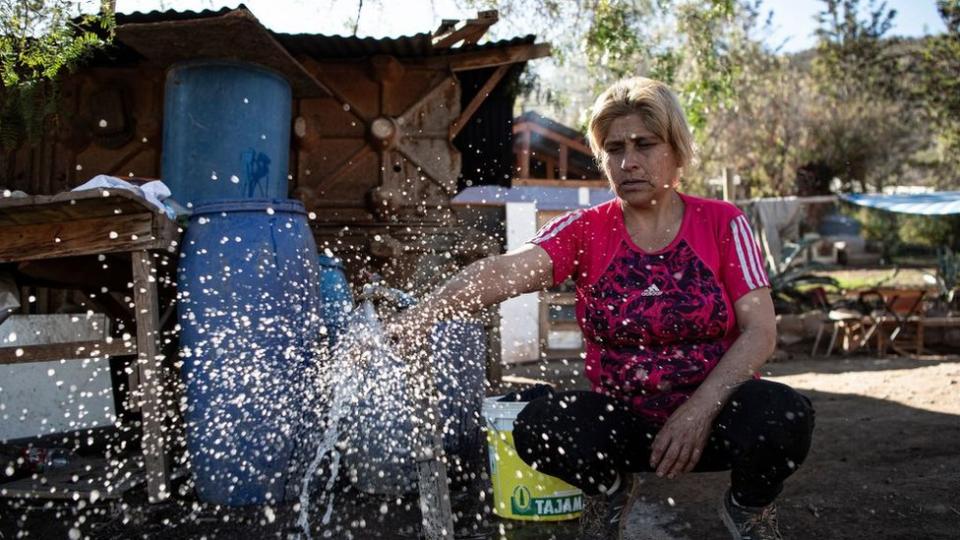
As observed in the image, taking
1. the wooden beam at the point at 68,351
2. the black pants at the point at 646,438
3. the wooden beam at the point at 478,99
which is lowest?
the black pants at the point at 646,438

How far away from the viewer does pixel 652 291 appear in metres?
2.36

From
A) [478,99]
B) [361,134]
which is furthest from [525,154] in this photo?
[361,134]

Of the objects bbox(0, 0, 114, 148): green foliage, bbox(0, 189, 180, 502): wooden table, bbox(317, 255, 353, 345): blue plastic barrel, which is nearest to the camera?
bbox(0, 189, 180, 502): wooden table

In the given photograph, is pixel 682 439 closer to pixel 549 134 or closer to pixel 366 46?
pixel 366 46

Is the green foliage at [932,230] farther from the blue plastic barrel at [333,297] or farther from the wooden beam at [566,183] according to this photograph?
the blue plastic barrel at [333,297]

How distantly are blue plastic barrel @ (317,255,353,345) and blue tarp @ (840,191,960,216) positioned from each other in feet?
37.7

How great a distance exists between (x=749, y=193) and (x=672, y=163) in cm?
2794

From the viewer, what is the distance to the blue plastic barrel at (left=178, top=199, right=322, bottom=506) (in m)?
3.39

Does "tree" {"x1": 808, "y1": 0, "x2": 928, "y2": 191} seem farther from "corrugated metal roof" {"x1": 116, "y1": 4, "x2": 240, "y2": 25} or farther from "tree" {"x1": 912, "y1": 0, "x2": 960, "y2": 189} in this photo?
"corrugated metal roof" {"x1": 116, "y1": 4, "x2": 240, "y2": 25}

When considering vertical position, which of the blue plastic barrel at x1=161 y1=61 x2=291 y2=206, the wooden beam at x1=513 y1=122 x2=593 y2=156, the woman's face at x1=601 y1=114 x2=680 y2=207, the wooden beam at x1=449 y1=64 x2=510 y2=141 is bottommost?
the woman's face at x1=601 y1=114 x2=680 y2=207

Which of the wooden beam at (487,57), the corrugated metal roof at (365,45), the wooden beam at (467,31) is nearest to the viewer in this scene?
the wooden beam at (467,31)

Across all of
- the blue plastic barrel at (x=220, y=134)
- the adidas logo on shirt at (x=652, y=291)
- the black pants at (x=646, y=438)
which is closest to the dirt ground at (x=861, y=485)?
the black pants at (x=646, y=438)

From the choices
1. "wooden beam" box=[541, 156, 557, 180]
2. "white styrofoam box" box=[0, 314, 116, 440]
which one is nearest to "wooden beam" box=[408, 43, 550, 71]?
"white styrofoam box" box=[0, 314, 116, 440]

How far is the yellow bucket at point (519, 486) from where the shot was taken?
2959 mm
